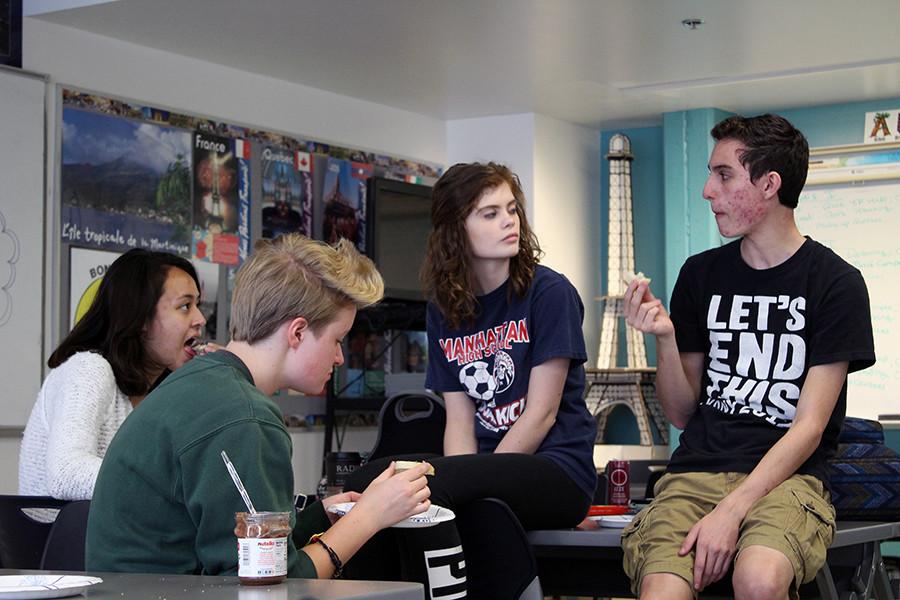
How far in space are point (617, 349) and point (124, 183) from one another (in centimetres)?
347

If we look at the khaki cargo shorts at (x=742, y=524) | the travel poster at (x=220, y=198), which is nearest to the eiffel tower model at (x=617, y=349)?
the travel poster at (x=220, y=198)

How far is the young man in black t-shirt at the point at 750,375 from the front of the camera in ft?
8.11

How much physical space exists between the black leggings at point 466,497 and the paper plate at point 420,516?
0.58 ft

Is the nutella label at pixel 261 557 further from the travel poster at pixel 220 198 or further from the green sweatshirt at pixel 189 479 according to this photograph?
the travel poster at pixel 220 198

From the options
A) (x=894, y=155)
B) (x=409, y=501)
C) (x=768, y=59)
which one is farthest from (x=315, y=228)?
(x=409, y=501)

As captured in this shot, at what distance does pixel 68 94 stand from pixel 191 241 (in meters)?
0.97

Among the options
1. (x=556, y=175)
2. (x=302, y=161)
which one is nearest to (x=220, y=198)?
(x=302, y=161)

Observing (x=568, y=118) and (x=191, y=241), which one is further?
(x=568, y=118)

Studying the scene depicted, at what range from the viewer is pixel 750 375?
2754mm

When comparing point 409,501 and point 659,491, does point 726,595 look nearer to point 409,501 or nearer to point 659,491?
point 659,491

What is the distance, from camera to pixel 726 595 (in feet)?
8.43

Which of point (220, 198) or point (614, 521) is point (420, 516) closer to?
point (614, 521)

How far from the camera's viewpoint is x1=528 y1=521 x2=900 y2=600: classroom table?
8.79ft

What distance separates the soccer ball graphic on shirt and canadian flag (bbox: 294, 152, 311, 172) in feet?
13.1
